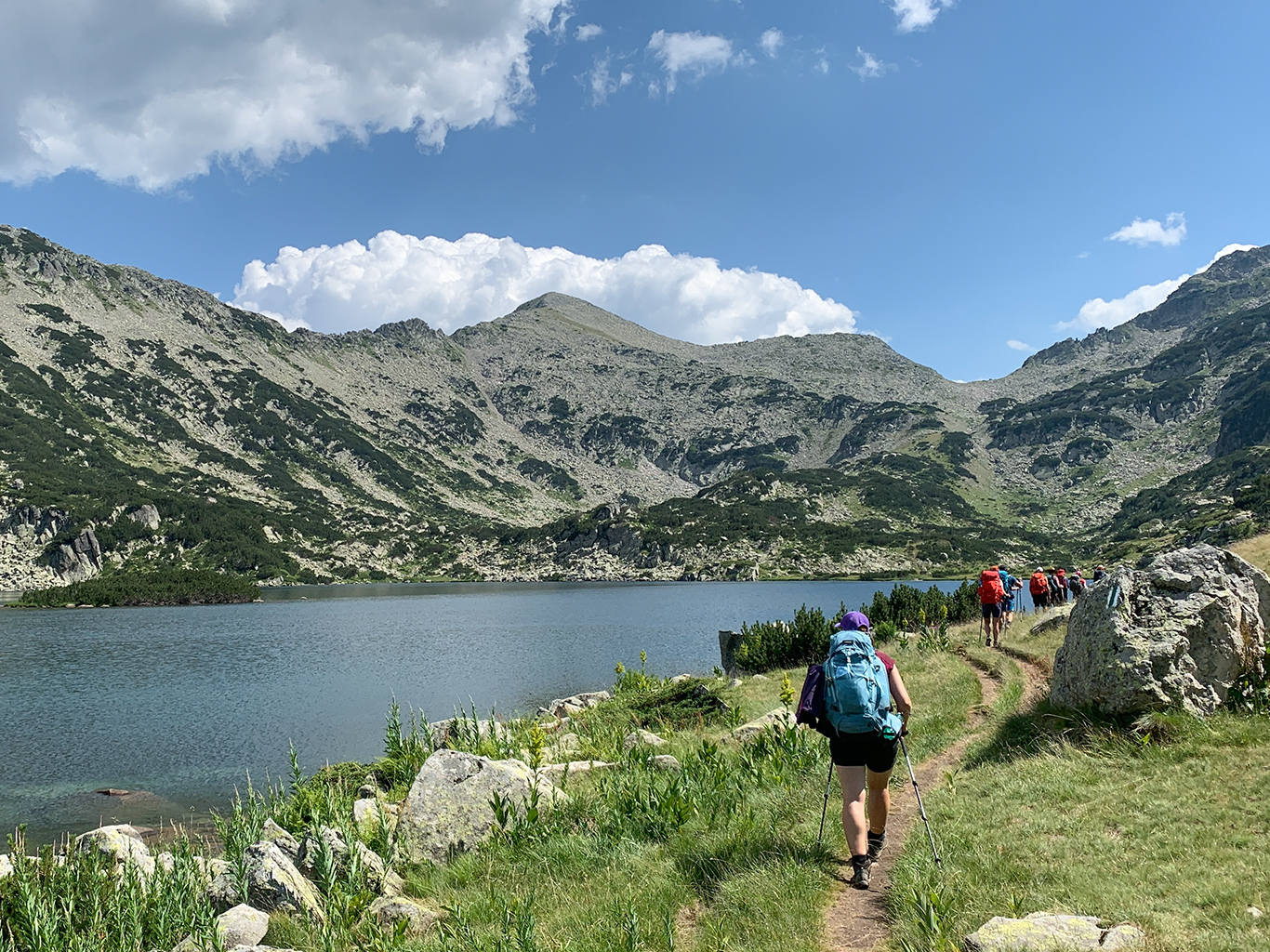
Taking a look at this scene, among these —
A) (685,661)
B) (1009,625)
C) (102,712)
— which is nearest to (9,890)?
(1009,625)

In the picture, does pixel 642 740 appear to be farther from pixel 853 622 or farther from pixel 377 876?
pixel 853 622

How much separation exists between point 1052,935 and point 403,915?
300 inches

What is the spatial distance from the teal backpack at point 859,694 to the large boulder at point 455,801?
20.0ft

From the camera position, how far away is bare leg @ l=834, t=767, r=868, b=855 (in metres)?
8.08

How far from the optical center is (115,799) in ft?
91.4

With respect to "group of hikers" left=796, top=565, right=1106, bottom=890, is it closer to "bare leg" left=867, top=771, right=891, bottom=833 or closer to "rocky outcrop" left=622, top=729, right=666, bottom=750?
"bare leg" left=867, top=771, right=891, bottom=833

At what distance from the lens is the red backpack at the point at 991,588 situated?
26333mm

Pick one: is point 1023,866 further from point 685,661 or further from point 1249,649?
point 685,661

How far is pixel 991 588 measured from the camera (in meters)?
26.4

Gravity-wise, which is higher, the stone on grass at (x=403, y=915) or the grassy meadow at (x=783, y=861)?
the grassy meadow at (x=783, y=861)

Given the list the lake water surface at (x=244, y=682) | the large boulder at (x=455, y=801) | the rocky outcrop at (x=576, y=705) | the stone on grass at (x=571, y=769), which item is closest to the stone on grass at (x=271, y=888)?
the large boulder at (x=455, y=801)

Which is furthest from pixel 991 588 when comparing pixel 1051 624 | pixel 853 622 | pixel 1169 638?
pixel 853 622

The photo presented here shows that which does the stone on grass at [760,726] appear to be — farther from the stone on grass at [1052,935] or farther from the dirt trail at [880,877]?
the stone on grass at [1052,935]

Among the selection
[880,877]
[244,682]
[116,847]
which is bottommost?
[244,682]
